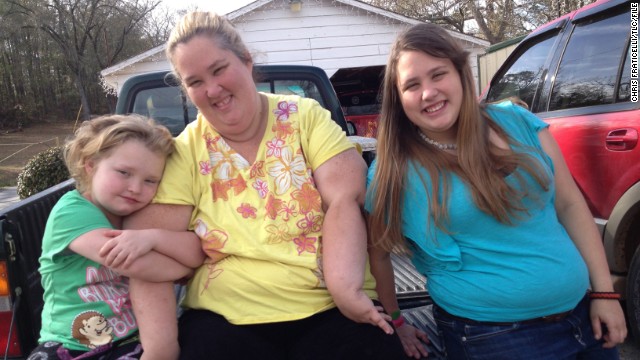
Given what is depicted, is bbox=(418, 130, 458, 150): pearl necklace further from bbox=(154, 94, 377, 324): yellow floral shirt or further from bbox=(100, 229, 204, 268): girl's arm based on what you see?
bbox=(100, 229, 204, 268): girl's arm

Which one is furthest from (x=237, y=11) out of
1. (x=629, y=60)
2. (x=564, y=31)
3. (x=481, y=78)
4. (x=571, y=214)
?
(x=571, y=214)

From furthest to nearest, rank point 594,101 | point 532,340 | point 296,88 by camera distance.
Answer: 1. point 296,88
2. point 594,101
3. point 532,340

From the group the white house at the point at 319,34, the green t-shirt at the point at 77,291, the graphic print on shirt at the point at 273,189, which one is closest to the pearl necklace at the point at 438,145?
the graphic print on shirt at the point at 273,189

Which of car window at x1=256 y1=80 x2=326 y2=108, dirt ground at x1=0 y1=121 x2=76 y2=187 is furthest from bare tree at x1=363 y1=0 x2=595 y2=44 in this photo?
car window at x1=256 y1=80 x2=326 y2=108

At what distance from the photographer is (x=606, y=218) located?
3.04 meters

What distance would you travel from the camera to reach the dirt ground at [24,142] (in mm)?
17984

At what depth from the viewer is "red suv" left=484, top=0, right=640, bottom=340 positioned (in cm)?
288

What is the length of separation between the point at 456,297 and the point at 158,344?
110 centimetres

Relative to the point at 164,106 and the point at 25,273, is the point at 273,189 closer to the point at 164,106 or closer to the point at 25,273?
the point at 25,273

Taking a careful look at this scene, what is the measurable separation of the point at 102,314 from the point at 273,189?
30.8 inches

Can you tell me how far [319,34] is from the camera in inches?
507

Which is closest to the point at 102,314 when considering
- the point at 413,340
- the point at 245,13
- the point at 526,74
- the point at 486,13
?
the point at 413,340

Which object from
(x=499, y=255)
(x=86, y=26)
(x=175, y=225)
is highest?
(x=86, y=26)

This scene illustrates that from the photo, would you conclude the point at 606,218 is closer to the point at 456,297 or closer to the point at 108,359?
the point at 456,297
